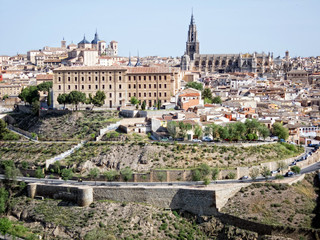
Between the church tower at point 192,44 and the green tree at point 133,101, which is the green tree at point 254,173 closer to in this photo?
the green tree at point 133,101

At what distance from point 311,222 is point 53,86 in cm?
3775

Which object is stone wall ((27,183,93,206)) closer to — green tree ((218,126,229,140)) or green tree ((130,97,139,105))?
green tree ((218,126,229,140))

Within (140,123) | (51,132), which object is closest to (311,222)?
(140,123)

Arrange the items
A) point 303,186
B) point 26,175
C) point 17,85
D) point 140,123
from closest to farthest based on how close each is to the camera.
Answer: point 303,186, point 26,175, point 140,123, point 17,85

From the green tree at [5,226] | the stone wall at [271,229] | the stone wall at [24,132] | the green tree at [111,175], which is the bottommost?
the green tree at [5,226]

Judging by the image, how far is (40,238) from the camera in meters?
38.4

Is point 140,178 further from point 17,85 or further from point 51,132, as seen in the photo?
point 17,85

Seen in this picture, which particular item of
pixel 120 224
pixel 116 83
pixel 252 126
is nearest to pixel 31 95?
pixel 116 83

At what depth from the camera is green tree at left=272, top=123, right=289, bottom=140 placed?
180ft

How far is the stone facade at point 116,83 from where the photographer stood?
65062 millimetres

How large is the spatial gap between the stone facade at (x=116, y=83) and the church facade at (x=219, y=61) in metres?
62.3

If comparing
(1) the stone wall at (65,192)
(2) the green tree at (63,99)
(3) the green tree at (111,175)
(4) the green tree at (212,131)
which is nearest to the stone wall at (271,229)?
(3) the green tree at (111,175)

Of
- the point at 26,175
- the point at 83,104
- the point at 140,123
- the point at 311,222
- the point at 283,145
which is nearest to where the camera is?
the point at 311,222

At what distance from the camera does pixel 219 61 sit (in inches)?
5295
